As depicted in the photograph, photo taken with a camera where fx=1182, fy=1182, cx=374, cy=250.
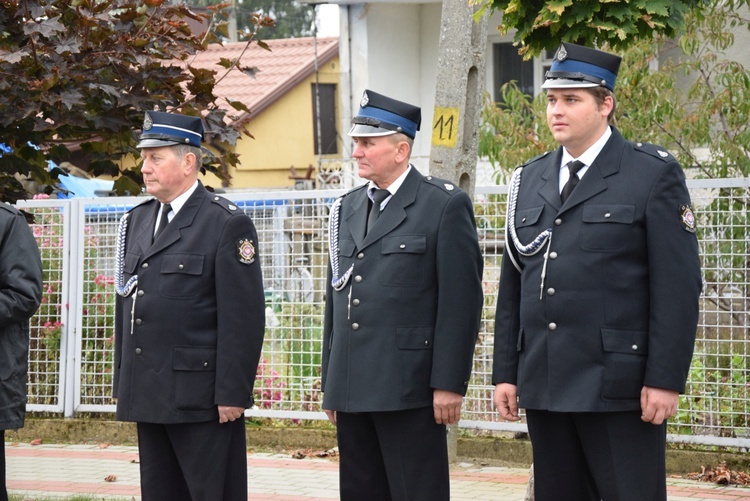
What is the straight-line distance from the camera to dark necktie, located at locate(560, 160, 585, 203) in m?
4.78

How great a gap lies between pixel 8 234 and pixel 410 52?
14238 mm

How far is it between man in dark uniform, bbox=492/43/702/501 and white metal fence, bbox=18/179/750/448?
338 cm

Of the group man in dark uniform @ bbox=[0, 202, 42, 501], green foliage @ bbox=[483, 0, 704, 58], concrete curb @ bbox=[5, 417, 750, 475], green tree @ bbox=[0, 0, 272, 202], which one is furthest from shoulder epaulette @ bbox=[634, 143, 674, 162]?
concrete curb @ bbox=[5, 417, 750, 475]

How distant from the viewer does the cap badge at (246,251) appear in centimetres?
554

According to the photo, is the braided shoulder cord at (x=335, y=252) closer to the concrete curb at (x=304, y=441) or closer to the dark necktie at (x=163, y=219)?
the dark necktie at (x=163, y=219)

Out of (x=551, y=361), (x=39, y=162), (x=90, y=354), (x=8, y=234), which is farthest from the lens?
(x=90, y=354)

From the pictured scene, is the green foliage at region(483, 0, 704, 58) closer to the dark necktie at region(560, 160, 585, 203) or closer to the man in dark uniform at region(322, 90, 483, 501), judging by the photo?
the man in dark uniform at region(322, 90, 483, 501)

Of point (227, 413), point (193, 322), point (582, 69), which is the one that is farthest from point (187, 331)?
point (582, 69)

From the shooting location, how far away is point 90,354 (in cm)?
A: 1030

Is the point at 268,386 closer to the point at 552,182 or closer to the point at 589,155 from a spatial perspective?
the point at 552,182

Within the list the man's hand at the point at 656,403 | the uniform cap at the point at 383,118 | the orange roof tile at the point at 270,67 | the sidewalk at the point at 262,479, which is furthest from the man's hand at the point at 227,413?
the orange roof tile at the point at 270,67

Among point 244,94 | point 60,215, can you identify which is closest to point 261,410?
point 60,215

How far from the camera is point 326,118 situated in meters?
25.5

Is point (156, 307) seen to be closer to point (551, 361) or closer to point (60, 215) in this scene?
point (551, 361)
